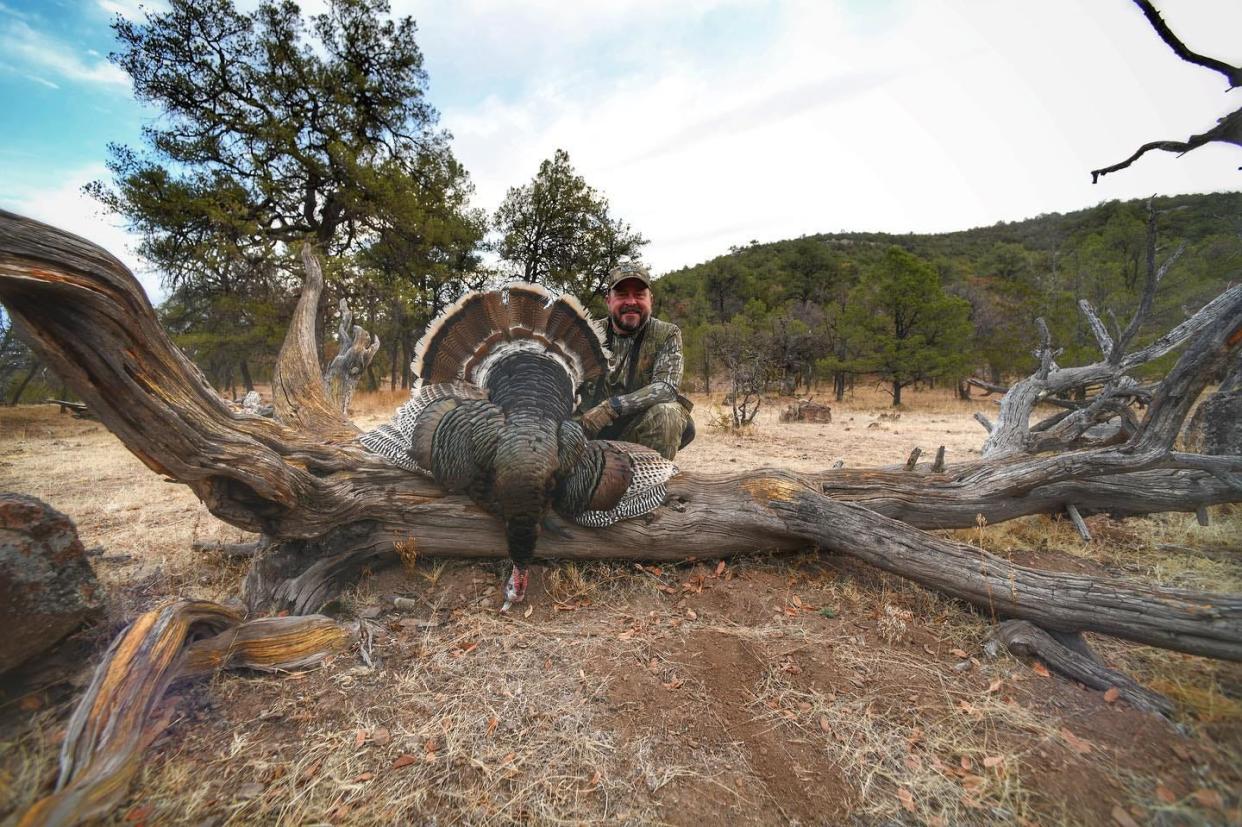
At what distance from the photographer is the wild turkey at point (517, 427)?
9.05 ft

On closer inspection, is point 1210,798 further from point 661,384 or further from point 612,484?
point 661,384

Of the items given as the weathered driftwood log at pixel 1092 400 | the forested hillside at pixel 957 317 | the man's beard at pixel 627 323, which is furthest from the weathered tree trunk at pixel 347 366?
the forested hillside at pixel 957 317

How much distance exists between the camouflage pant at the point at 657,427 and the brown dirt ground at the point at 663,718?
1.16 meters

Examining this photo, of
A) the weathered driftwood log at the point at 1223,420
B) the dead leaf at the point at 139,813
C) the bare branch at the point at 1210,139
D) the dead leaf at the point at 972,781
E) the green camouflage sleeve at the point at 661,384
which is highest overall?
the bare branch at the point at 1210,139

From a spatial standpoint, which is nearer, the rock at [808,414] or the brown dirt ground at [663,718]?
the brown dirt ground at [663,718]

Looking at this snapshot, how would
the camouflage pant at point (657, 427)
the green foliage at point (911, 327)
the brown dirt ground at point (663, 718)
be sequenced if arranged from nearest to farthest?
1. the brown dirt ground at point (663, 718)
2. the camouflage pant at point (657, 427)
3. the green foliage at point (911, 327)

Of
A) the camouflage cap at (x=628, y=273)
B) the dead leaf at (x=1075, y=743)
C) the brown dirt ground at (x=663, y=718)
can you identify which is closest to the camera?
the brown dirt ground at (x=663, y=718)

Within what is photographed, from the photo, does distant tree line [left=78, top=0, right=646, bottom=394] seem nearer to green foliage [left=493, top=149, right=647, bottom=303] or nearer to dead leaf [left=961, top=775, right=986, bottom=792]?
green foliage [left=493, top=149, right=647, bottom=303]

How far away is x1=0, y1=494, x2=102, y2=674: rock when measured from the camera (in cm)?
179

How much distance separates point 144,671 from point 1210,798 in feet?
13.1

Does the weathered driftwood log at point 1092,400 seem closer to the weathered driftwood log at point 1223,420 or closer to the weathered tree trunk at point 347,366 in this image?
the weathered driftwood log at point 1223,420

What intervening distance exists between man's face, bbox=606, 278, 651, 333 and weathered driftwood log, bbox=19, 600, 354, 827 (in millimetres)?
3341

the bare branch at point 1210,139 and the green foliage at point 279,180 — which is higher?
the green foliage at point 279,180

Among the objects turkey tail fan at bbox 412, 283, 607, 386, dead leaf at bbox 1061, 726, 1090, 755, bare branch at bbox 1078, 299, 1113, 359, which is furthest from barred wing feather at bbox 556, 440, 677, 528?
bare branch at bbox 1078, 299, 1113, 359
